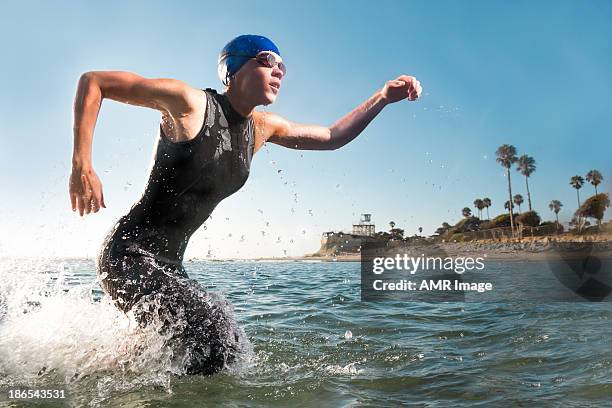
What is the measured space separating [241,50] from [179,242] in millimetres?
1471

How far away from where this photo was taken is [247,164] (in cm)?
405

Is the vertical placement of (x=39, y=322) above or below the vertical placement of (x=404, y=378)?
above

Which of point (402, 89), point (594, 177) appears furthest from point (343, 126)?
point (594, 177)

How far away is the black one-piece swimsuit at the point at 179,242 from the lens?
3703 mm

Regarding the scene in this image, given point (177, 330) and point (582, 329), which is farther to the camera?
point (582, 329)

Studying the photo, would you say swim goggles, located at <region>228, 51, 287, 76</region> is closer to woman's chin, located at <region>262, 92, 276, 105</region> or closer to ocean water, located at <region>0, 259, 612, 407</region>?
woman's chin, located at <region>262, 92, 276, 105</region>

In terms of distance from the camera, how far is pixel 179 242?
3.96m

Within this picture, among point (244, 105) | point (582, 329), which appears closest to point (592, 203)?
point (582, 329)

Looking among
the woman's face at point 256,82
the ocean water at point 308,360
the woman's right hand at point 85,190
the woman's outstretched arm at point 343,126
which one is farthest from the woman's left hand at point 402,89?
the woman's right hand at point 85,190

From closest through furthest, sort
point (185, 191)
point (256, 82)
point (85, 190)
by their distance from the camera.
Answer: point (85, 190) → point (185, 191) → point (256, 82)

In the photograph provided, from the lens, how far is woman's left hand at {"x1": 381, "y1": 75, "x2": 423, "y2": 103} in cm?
475

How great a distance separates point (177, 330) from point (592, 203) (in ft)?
247

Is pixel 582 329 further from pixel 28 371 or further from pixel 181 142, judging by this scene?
pixel 28 371

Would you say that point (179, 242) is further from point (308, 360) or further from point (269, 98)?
point (308, 360)
